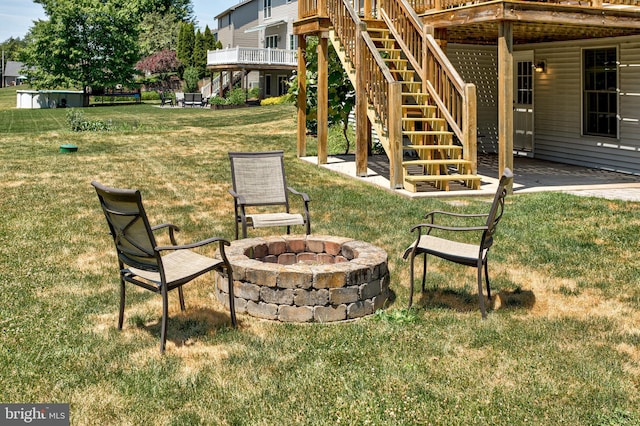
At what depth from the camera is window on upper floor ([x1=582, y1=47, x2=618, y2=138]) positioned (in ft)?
45.3

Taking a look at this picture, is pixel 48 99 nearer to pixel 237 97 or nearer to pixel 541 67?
pixel 237 97

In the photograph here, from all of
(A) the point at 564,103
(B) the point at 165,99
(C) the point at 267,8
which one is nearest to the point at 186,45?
(B) the point at 165,99

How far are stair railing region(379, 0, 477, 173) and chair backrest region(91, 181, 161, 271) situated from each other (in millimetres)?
7255

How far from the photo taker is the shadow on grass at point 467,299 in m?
5.57

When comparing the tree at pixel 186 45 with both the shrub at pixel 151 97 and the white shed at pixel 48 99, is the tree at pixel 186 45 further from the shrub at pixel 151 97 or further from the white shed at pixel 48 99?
the white shed at pixel 48 99

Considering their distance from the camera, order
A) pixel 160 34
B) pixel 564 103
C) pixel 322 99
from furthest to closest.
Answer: pixel 160 34, pixel 564 103, pixel 322 99

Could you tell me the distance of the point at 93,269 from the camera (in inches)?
263

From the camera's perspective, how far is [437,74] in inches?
464

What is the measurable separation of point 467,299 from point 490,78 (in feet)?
41.3

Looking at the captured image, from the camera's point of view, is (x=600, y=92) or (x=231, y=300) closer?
(x=231, y=300)

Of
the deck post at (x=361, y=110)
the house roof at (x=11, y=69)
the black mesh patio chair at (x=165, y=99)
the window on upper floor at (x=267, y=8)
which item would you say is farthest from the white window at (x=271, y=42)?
the house roof at (x=11, y=69)

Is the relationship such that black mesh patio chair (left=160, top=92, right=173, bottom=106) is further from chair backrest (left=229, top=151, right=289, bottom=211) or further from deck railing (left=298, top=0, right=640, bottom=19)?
chair backrest (left=229, top=151, right=289, bottom=211)

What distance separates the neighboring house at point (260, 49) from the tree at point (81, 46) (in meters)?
6.62

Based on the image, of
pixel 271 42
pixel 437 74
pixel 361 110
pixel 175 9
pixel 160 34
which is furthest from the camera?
pixel 175 9
